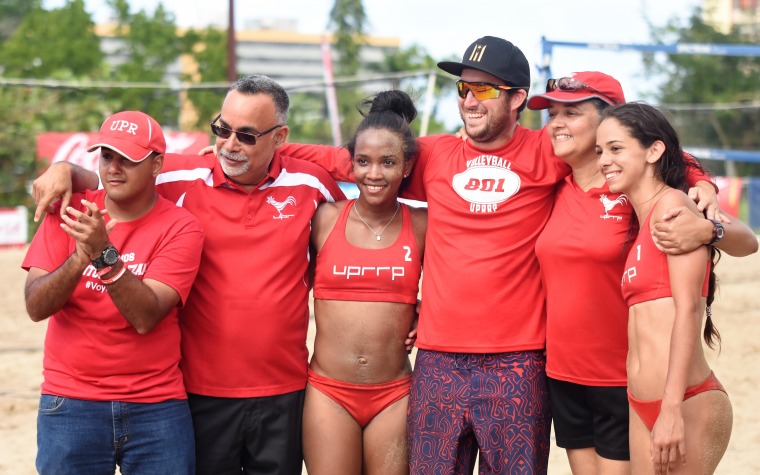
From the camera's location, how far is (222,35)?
37.2 metres

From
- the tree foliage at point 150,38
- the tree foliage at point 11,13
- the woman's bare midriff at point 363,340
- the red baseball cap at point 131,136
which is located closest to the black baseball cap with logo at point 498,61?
the woman's bare midriff at point 363,340

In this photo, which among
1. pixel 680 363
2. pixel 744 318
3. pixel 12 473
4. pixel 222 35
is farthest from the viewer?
pixel 222 35

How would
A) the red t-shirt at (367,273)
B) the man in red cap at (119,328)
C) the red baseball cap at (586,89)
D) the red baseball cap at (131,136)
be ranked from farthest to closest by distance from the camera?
1. the red t-shirt at (367,273)
2. the red baseball cap at (586,89)
3. the red baseball cap at (131,136)
4. the man in red cap at (119,328)

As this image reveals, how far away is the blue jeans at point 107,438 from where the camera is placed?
3516 millimetres

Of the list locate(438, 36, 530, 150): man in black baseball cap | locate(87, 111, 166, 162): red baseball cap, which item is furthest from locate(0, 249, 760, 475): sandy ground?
locate(87, 111, 166, 162): red baseball cap

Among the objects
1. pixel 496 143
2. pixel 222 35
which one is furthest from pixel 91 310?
pixel 222 35

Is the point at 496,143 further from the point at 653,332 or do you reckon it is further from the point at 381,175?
the point at 653,332

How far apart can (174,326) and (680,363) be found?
200 centimetres

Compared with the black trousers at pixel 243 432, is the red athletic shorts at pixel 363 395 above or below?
above

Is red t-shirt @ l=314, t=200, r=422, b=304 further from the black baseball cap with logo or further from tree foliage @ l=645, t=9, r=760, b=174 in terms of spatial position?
tree foliage @ l=645, t=9, r=760, b=174

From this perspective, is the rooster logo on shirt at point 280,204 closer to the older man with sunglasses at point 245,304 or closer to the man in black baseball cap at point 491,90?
the older man with sunglasses at point 245,304

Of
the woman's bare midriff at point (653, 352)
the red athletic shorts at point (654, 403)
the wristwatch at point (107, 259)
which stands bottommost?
the red athletic shorts at point (654, 403)

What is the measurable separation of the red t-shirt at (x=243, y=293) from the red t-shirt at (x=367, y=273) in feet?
0.42

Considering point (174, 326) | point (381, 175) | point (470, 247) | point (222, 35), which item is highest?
point (222, 35)
